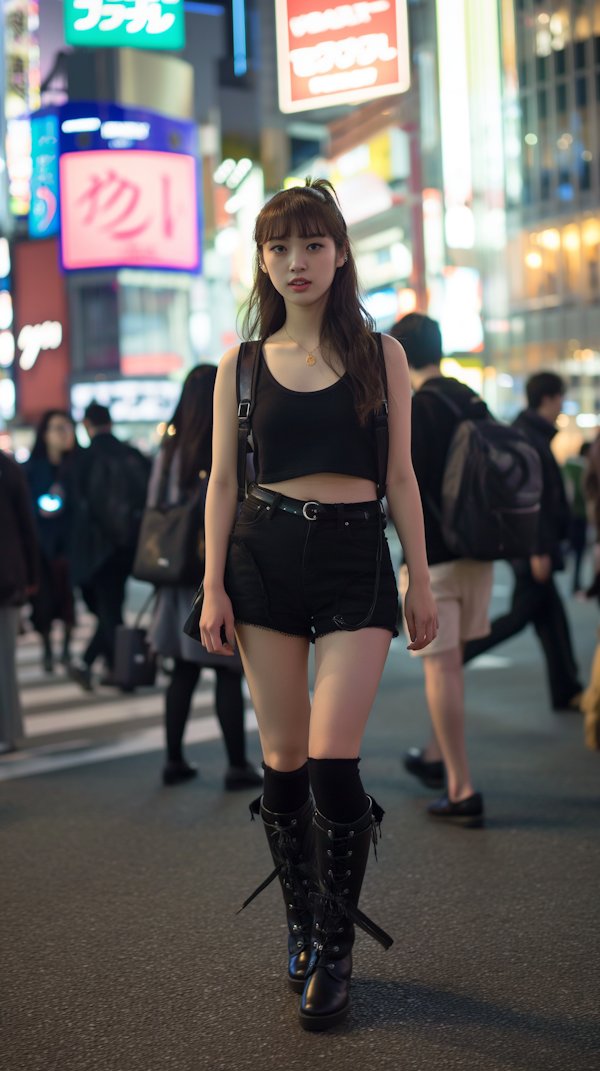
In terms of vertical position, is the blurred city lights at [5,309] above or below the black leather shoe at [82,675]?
above

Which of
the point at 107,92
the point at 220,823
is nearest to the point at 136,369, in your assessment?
the point at 107,92

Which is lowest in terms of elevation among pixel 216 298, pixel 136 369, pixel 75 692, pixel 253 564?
pixel 75 692

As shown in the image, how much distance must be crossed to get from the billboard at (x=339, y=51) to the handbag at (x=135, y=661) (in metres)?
3.03

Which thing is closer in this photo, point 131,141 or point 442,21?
point 131,141

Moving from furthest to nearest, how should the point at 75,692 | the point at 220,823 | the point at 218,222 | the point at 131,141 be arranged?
the point at 218,222 < the point at 131,141 < the point at 75,692 < the point at 220,823

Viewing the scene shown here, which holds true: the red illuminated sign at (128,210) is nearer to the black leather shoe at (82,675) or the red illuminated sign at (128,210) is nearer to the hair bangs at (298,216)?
the black leather shoe at (82,675)

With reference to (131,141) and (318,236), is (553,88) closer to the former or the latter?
(131,141)

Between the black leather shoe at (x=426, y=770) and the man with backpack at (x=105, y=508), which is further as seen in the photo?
the man with backpack at (x=105, y=508)

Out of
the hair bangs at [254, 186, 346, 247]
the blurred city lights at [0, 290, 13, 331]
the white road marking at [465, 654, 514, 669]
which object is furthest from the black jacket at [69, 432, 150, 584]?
the blurred city lights at [0, 290, 13, 331]

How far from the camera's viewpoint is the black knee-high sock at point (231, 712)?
4773 millimetres

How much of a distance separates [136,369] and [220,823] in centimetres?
3755

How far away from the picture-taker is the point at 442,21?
111 ft

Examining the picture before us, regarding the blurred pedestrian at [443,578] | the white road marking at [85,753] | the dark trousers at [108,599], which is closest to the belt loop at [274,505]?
the blurred pedestrian at [443,578]

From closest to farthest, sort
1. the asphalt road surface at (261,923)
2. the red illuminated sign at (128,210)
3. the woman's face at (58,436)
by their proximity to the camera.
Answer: the asphalt road surface at (261,923), the woman's face at (58,436), the red illuminated sign at (128,210)
